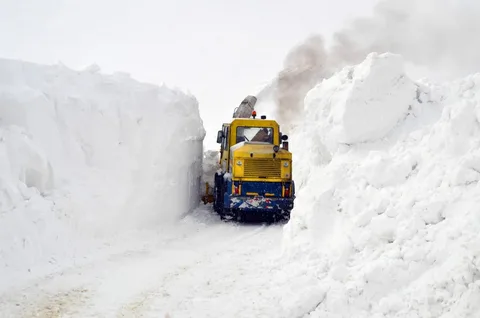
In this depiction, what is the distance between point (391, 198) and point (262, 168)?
25.0ft

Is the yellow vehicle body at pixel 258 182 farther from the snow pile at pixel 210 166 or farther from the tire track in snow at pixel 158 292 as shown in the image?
the snow pile at pixel 210 166

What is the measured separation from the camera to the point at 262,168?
13.8 metres

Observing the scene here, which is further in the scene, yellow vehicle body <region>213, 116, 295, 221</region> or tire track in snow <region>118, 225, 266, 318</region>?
yellow vehicle body <region>213, 116, 295, 221</region>

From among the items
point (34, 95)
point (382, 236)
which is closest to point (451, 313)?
point (382, 236)

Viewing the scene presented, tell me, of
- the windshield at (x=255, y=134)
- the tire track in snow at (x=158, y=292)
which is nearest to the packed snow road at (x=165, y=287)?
the tire track in snow at (x=158, y=292)

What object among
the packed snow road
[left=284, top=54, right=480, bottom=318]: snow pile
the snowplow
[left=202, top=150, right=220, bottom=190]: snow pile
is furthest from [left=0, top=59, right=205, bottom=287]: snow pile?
[left=202, top=150, right=220, bottom=190]: snow pile

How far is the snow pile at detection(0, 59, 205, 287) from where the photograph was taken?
812 centimetres

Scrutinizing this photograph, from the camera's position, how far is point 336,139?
8156mm

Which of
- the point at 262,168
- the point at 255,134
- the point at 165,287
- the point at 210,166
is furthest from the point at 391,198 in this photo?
the point at 210,166

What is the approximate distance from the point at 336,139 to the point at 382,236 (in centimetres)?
259

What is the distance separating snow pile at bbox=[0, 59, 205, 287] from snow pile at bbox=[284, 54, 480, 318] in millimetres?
4320

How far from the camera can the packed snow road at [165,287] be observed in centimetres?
580

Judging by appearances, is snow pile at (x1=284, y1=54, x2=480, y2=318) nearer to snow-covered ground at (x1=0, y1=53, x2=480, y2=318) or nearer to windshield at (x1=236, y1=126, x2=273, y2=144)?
snow-covered ground at (x1=0, y1=53, x2=480, y2=318)

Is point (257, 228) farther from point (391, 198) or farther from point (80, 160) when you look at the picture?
point (391, 198)
